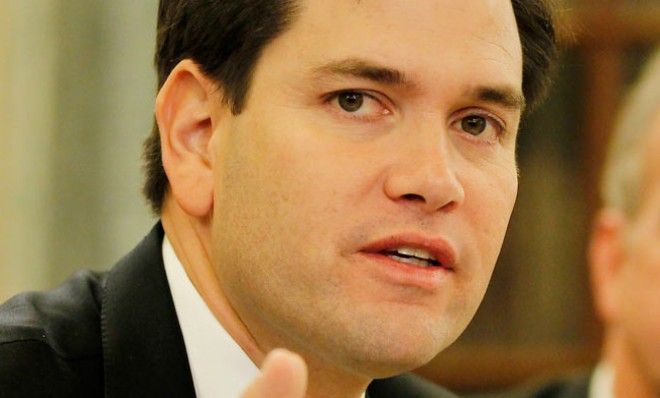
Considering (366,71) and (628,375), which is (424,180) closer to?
(366,71)

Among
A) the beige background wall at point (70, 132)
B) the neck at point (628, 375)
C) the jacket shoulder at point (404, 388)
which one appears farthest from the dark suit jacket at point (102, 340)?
the beige background wall at point (70, 132)

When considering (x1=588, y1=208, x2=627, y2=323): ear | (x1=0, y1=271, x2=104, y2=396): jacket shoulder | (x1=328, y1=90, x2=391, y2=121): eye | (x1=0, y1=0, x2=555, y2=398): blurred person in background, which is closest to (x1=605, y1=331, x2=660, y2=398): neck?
(x1=588, y1=208, x2=627, y2=323): ear

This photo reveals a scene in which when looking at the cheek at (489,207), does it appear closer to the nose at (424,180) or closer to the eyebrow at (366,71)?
the nose at (424,180)

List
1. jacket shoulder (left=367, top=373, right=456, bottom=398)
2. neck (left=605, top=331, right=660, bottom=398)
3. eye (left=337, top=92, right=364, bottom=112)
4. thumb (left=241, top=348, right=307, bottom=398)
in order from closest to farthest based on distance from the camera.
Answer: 1. thumb (left=241, top=348, right=307, bottom=398)
2. eye (left=337, top=92, right=364, bottom=112)
3. jacket shoulder (left=367, top=373, right=456, bottom=398)
4. neck (left=605, top=331, right=660, bottom=398)

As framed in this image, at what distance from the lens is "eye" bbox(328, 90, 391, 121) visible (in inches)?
89.0

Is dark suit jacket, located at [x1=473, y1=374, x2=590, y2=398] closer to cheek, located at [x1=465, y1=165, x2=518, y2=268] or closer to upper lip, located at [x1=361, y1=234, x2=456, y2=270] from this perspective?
cheek, located at [x1=465, y1=165, x2=518, y2=268]

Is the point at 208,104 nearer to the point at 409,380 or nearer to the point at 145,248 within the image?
the point at 145,248

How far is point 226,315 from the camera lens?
2.41 meters

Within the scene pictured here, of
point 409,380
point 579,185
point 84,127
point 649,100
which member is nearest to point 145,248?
point 409,380

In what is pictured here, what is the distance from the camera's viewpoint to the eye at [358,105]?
226 cm

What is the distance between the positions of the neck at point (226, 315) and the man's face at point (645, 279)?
34.7 inches

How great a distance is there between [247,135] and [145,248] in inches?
13.0

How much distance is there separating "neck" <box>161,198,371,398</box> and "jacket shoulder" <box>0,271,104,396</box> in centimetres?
19

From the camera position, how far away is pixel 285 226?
223 centimetres
